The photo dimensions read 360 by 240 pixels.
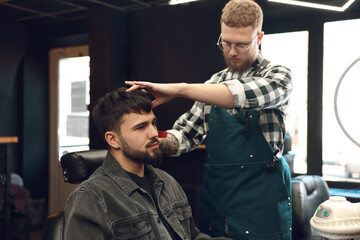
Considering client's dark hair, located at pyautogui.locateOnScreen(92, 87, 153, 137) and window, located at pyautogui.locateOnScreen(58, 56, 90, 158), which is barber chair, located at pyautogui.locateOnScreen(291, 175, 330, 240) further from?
window, located at pyautogui.locateOnScreen(58, 56, 90, 158)

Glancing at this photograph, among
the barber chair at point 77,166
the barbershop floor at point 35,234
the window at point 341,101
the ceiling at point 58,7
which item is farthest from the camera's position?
the barbershop floor at point 35,234

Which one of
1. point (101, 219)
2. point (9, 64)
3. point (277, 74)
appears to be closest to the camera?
point (101, 219)

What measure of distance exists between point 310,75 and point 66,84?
130 inches

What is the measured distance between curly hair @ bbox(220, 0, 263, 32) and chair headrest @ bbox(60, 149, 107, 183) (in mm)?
824

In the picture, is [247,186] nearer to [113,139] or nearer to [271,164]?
[271,164]

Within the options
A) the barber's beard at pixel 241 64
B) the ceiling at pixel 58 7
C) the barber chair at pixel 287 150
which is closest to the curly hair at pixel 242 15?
the barber's beard at pixel 241 64

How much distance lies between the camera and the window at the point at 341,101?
11.9ft

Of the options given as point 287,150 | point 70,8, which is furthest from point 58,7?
point 287,150

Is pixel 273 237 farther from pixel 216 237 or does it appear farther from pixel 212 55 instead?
pixel 212 55

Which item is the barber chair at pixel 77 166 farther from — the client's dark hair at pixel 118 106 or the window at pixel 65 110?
the window at pixel 65 110

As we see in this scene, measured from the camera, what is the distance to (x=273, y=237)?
1.77 meters

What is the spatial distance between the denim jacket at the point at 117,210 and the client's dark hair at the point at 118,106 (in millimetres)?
158

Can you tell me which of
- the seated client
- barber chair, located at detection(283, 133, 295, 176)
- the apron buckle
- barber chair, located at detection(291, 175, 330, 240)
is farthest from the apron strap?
barber chair, located at detection(283, 133, 295, 176)

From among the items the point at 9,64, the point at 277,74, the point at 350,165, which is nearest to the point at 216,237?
the point at 277,74
